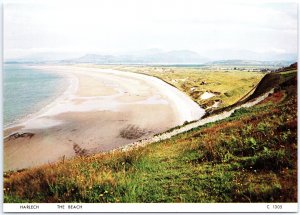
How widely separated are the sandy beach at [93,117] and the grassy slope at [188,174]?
94cm

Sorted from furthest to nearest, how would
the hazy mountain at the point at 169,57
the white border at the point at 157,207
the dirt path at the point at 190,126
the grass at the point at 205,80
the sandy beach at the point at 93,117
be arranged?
the grass at the point at 205,80, the dirt path at the point at 190,126, the hazy mountain at the point at 169,57, the sandy beach at the point at 93,117, the white border at the point at 157,207

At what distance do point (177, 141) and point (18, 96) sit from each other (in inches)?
172

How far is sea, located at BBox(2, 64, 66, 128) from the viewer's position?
9.25 meters

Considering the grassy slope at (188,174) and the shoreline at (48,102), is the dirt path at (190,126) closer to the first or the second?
the grassy slope at (188,174)

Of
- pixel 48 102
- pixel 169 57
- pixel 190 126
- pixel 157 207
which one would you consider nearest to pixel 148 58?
pixel 169 57

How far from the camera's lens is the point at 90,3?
917 centimetres

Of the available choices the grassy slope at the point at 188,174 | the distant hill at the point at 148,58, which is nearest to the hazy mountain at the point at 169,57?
the distant hill at the point at 148,58

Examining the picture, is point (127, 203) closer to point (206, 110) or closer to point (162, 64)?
point (162, 64)

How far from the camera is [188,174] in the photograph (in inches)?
296

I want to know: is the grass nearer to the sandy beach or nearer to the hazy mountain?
the sandy beach

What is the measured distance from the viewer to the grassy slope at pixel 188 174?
276 inches

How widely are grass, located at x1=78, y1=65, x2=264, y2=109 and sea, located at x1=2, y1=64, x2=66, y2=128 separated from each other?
2.03 meters

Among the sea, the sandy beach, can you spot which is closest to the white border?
the sandy beach

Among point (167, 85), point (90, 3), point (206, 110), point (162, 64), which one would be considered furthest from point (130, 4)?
point (206, 110)
